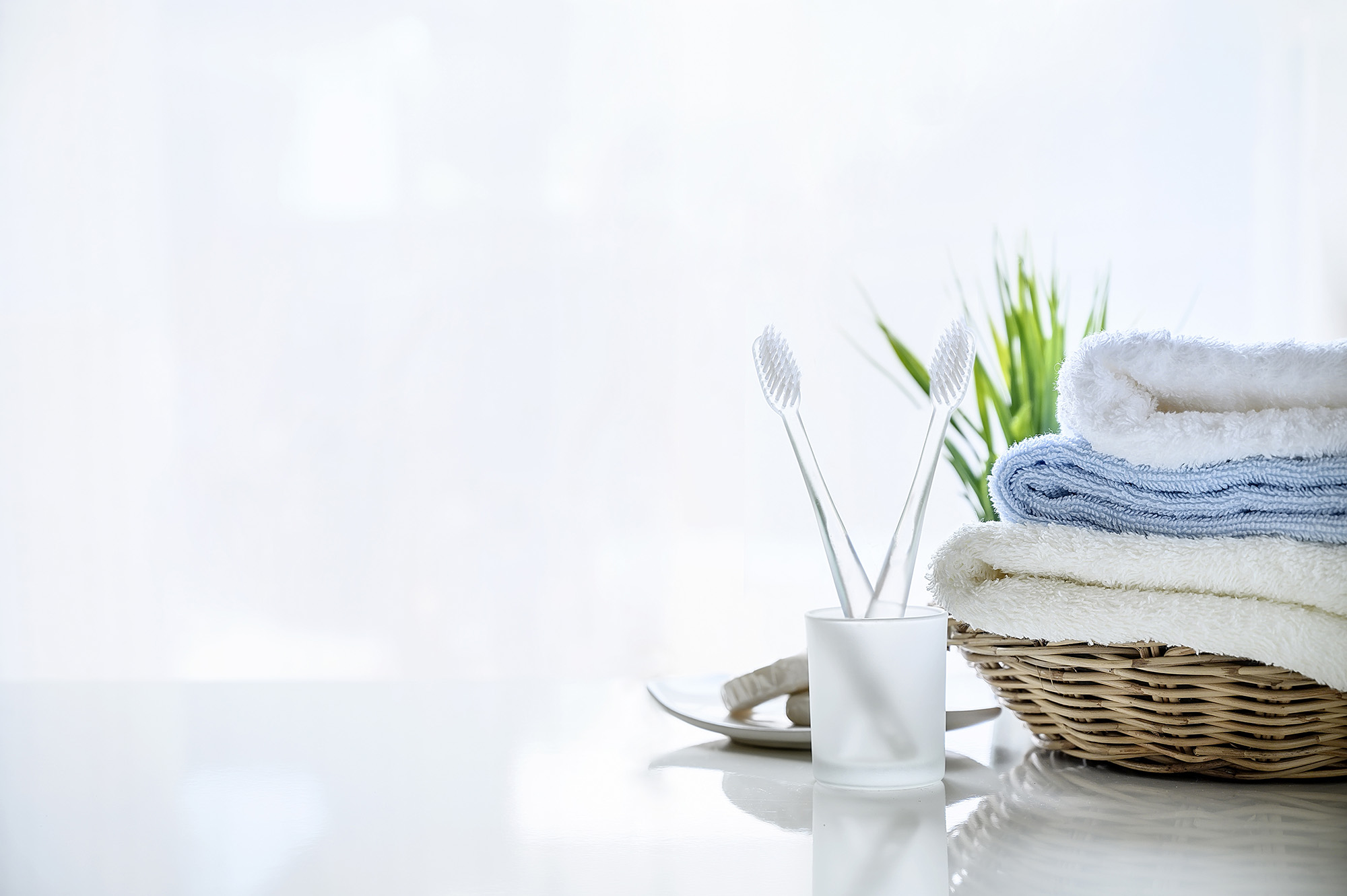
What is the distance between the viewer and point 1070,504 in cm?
49

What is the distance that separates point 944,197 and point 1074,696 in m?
1.63

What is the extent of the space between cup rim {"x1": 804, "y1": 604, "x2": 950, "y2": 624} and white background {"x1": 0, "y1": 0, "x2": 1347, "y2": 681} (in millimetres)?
1469

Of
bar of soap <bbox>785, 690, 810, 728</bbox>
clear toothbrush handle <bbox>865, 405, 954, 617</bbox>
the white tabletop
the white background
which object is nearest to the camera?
the white tabletop

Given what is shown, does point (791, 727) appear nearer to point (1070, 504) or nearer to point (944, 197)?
point (1070, 504)

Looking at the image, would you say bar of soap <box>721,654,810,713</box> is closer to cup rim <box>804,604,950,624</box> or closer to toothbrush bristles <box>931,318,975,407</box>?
cup rim <box>804,604,950,624</box>

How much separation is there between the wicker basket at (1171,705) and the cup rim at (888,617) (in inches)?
0.9

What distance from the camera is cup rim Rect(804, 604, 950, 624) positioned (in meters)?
0.46

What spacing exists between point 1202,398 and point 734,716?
0.30 metres

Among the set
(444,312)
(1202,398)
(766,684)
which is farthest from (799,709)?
(444,312)

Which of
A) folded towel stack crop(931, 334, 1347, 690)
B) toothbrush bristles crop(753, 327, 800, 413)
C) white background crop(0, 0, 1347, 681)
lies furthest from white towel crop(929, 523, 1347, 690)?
white background crop(0, 0, 1347, 681)

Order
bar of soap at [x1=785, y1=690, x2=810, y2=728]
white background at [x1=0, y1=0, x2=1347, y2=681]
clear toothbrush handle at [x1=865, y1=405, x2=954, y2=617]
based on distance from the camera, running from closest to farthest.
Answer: clear toothbrush handle at [x1=865, y1=405, x2=954, y2=617] < bar of soap at [x1=785, y1=690, x2=810, y2=728] < white background at [x1=0, y1=0, x2=1347, y2=681]

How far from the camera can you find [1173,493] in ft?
1.53

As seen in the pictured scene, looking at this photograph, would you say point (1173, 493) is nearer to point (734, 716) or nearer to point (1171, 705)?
point (1171, 705)

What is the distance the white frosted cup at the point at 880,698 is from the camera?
457 millimetres
